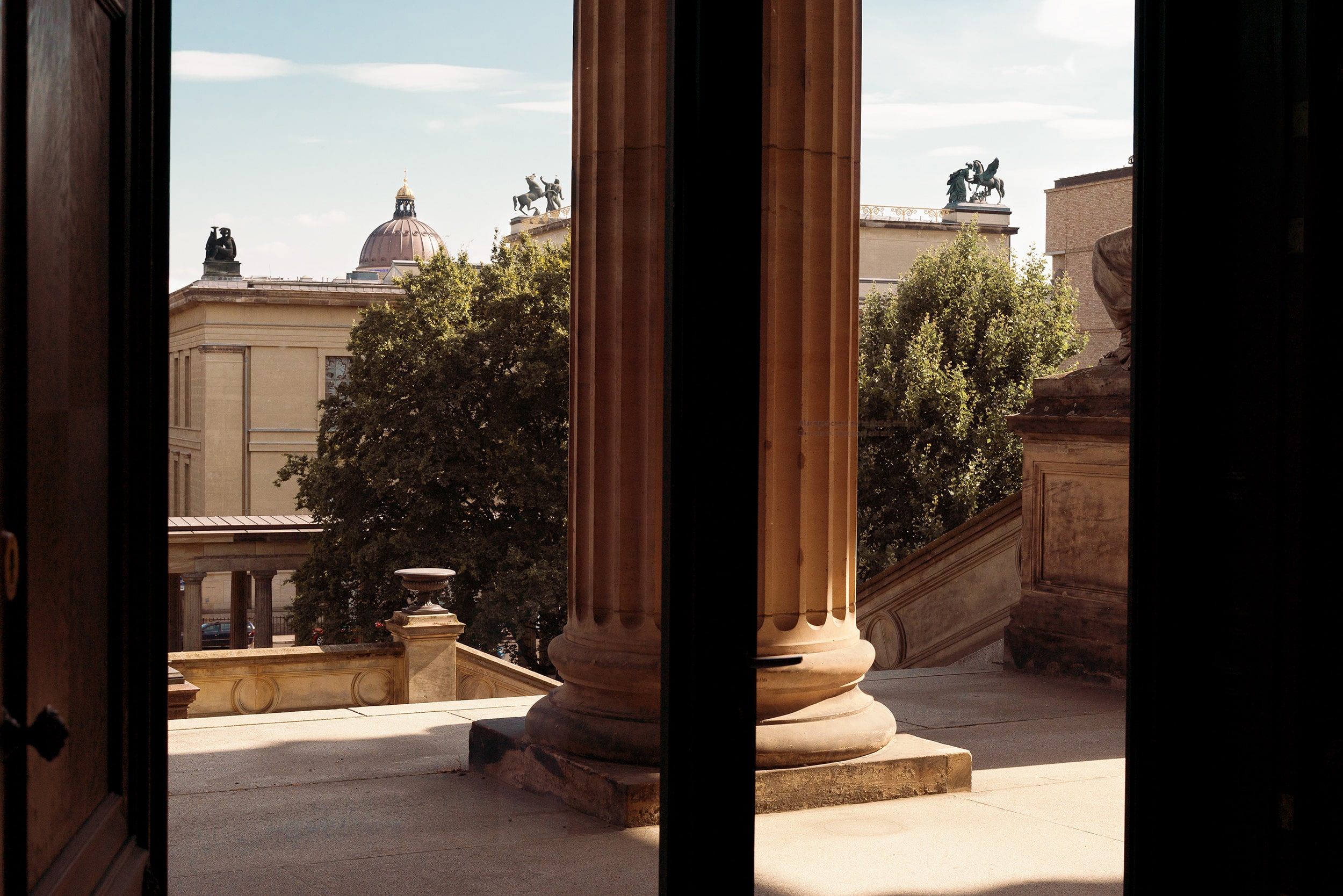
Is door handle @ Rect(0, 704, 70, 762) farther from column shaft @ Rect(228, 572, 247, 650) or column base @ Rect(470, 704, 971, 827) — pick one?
column shaft @ Rect(228, 572, 247, 650)

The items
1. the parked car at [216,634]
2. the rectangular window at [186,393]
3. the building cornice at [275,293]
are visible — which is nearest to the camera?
the parked car at [216,634]

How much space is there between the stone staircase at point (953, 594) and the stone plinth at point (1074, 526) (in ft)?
4.95

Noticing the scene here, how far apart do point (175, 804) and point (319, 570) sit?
30150 mm

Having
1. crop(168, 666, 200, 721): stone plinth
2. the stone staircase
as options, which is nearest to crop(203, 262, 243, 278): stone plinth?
crop(168, 666, 200, 721): stone plinth

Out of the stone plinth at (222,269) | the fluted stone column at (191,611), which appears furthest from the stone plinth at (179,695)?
the stone plinth at (222,269)

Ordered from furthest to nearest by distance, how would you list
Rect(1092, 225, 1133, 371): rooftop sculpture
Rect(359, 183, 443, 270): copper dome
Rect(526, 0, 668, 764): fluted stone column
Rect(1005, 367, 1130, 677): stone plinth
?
Rect(359, 183, 443, 270): copper dome, Rect(1092, 225, 1133, 371): rooftop sculpture, Rect(1005, 367, 1130, 677): stone plinth, Rect(526, 0, 668, 764): fluted stone column

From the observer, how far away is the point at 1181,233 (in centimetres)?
280

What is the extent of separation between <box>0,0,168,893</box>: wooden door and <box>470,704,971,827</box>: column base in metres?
3.33

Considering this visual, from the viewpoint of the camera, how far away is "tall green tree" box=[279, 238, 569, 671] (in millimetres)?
34844

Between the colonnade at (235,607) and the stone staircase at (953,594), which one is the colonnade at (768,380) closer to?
the stone staircase at (953,594)

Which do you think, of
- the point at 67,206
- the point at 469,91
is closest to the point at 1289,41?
the point at 67,206

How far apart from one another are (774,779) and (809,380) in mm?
1802

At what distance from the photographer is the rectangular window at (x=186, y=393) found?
187 ft

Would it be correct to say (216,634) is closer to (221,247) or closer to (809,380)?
(221,247)
